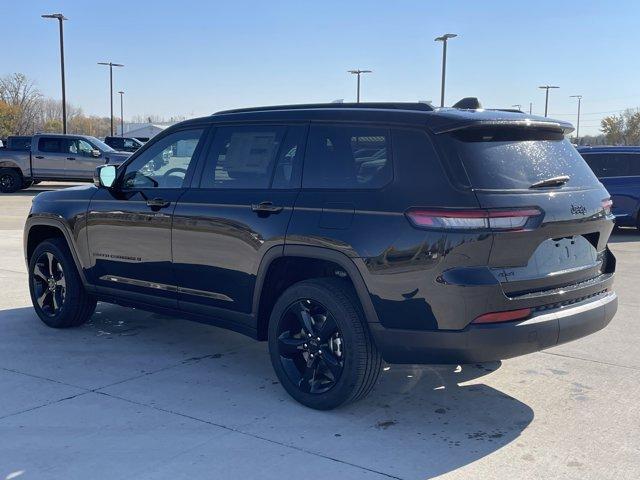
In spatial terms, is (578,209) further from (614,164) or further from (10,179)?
(10,179)

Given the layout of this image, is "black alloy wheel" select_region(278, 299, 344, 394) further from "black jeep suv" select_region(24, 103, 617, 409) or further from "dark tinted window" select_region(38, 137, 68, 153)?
"dark tinted window" select_region(38, 137, 68, 153)

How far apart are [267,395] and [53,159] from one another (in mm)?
20331

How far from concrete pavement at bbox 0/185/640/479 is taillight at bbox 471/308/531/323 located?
0.69 meters

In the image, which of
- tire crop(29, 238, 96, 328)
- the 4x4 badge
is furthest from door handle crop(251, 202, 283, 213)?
tire crop(29, 238, 96, 328)

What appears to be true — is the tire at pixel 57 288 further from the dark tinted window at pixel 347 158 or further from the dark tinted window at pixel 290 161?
the dark tinted window at pixel 347 158

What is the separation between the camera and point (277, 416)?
14.1 ft

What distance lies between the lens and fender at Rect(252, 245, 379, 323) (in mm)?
4090

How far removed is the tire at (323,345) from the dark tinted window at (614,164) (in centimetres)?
1023

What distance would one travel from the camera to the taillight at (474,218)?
375 cm

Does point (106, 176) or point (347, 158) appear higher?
point (347, 158)

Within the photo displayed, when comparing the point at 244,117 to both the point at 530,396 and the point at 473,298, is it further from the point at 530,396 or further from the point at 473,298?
the point at 530,396

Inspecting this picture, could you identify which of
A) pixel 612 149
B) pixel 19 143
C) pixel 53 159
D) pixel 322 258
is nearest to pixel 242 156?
pixel 322 258

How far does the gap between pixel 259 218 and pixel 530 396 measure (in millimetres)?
2107

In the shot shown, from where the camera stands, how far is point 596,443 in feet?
12.9
